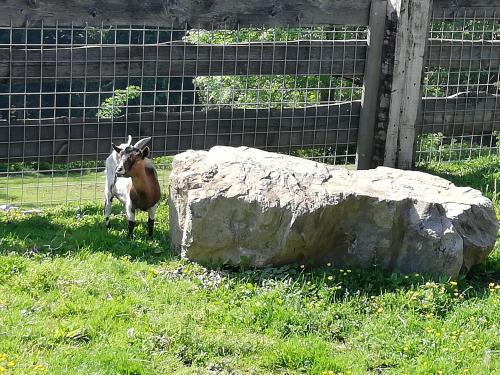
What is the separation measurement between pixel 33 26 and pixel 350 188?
3.77m

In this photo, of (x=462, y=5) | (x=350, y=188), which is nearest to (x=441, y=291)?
(x=350, y=188)

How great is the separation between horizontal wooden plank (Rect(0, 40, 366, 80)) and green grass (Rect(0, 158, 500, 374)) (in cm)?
207

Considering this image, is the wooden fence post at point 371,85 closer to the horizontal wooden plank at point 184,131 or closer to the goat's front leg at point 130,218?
the horizontal wooden plank at point 184,131

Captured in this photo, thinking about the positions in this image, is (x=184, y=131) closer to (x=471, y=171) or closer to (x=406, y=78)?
(x=406, y=78)

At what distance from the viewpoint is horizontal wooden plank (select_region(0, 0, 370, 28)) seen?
9.18 metres

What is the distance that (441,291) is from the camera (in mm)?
7082

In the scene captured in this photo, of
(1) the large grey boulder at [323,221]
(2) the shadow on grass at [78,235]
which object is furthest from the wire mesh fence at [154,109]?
(1) the large grey boulder at [323,221]

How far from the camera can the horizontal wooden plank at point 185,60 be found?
30.6ft

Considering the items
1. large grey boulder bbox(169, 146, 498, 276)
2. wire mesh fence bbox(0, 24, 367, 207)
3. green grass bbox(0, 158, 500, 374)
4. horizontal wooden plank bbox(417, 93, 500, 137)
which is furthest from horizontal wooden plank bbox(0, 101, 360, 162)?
large grey boulder bbox(169, 146, 498, 276)

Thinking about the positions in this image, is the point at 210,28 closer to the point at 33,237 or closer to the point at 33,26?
the point at 33,26

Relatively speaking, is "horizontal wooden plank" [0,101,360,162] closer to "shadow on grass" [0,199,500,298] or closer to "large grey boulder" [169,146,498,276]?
"shadow on grass" [0,199,500,298]

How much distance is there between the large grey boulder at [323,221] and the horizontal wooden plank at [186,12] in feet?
8.19

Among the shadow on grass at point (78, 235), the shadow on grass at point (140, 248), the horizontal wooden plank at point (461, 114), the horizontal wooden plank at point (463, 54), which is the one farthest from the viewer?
the horizontal wooden plank at point (461, 114)

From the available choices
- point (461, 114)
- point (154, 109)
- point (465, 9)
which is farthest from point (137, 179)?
point (465, 9)
